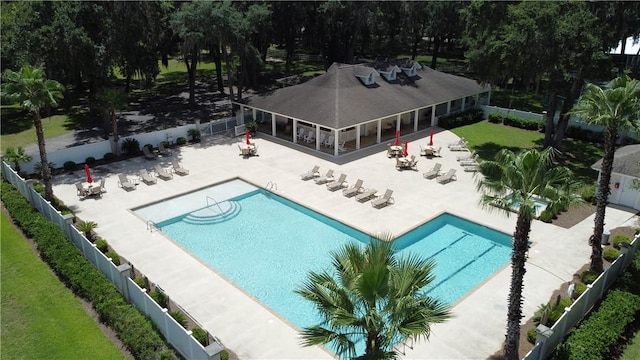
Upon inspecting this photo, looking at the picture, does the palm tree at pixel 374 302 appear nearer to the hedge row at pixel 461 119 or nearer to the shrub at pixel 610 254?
the shrub at pixel 610 254

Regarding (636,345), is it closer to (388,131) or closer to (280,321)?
(280,321)

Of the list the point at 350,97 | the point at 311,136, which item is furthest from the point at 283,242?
the point at 350,97

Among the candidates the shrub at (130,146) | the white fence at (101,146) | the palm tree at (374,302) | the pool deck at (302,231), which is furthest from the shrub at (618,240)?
the shrub at (130,146)

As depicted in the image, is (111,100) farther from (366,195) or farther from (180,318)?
(180,318)

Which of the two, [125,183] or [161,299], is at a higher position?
[125,183]

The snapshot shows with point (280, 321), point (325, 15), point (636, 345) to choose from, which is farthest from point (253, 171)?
point (325, 15)

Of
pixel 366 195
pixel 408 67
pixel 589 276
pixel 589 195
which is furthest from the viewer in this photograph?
pixel 408 67
